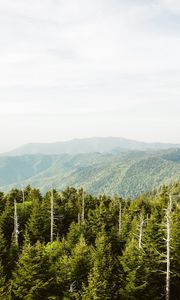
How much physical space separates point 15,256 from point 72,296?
11117 millimetres

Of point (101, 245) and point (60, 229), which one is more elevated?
point (101, 245)

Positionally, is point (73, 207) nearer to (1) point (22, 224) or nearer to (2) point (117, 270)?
(1) point (22, 224)

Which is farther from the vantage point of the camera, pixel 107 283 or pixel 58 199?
pixel 58 199

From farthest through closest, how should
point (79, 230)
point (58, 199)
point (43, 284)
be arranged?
point (58, 199), point (79, 230), point (43, 284)

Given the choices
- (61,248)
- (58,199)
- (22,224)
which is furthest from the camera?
(58,199)

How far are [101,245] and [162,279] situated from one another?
9.33 metres

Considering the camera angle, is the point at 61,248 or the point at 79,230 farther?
the point at 79,230

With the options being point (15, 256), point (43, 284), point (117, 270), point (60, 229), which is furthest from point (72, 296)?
point (60, 229)

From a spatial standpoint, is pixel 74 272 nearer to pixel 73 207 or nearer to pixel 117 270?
pixel 117 270

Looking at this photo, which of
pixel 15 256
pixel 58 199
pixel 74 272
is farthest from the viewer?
pixel 58 199

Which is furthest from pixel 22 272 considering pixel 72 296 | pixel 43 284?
pixel 72 296

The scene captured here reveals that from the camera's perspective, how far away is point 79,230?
65312mm

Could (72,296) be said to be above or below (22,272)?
below

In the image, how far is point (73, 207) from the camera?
9112 cm
